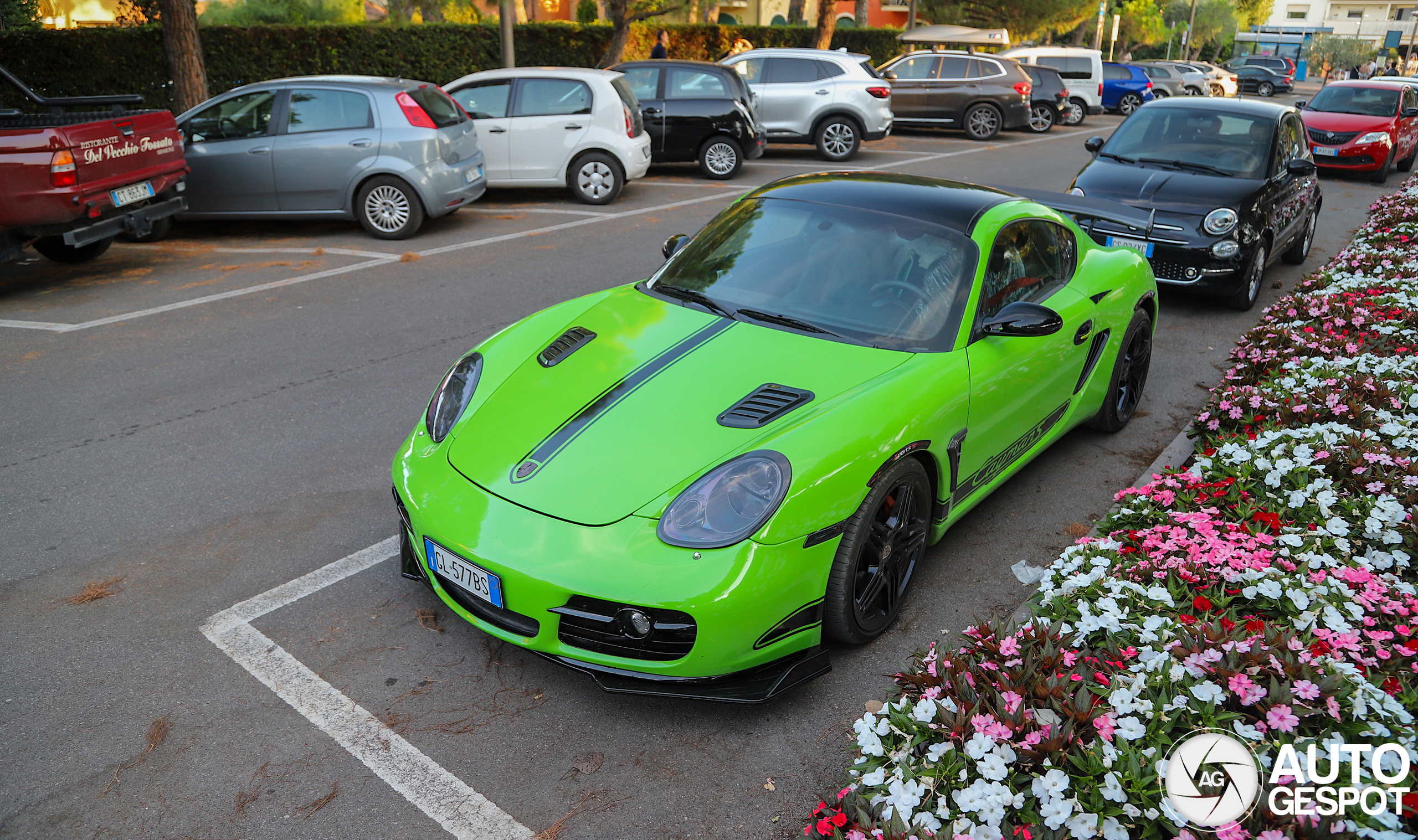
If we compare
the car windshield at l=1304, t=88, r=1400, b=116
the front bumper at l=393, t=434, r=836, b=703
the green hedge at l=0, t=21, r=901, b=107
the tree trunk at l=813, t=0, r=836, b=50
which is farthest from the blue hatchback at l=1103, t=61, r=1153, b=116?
the front bumper at l=393, t=434, r=836, b=703

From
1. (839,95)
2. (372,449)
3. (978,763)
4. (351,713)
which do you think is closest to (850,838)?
(978,763)

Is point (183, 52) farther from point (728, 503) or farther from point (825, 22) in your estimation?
point (825, 22)

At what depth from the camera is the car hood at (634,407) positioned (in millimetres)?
3172

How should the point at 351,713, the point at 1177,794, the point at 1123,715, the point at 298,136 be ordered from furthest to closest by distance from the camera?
the point at 298,136 → the point at 351,713 → the point at 1123,715 → the point at 1177,794

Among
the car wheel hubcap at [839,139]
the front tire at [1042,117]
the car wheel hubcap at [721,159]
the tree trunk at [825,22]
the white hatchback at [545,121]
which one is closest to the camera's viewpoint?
the white hatchback at [545,121]

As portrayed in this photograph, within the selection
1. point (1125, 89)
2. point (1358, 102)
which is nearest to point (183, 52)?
point (1358, 102)

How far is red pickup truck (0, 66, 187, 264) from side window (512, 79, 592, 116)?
386 cm

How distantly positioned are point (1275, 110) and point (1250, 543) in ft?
23.7

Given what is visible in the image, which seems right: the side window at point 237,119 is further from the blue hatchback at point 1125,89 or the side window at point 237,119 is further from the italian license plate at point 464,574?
the blue hatchback at point 1125,89

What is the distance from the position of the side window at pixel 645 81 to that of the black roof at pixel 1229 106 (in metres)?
7.04

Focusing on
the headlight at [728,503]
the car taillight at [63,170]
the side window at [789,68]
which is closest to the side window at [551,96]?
the car taillight at [63,170]

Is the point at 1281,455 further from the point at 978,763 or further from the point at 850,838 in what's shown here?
the point at 850,838

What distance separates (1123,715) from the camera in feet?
8.47

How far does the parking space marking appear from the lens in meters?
2.79
